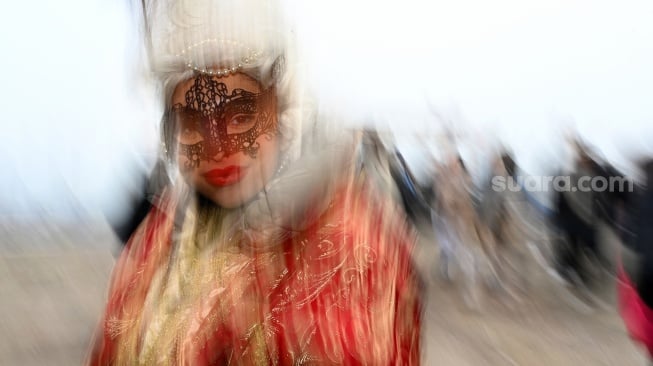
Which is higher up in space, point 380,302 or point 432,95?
point 432,95

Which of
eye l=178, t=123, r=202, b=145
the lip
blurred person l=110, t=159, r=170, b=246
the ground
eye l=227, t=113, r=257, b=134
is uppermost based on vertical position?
eye l=227, t=113, r=257, b=134

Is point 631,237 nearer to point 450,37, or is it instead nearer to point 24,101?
point 450,37

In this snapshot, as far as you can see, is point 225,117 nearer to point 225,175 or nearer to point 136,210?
point 225,175

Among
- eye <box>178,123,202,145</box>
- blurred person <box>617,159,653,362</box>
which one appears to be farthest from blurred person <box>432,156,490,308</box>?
eye <box>178,123,202,145</box>

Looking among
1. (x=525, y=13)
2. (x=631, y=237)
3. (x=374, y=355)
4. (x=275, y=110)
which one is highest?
(x=525, y=13)

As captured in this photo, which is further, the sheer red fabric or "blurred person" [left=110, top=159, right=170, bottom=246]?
"blurred person" [left=110, top=159, right=170, bottom=246]

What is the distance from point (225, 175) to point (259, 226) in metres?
0.07

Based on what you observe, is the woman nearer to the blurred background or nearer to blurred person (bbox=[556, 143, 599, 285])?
the blurred background

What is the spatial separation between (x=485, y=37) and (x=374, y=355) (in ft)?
1.24

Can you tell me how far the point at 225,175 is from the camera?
2.30 ft

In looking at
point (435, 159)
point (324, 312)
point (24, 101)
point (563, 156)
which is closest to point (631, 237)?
point (563, 156)

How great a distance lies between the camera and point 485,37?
67 centimetres

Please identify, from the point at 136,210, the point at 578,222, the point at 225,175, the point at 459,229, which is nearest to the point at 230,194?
the point at 225,175

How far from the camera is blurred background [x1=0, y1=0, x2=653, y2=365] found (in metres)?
0.66
